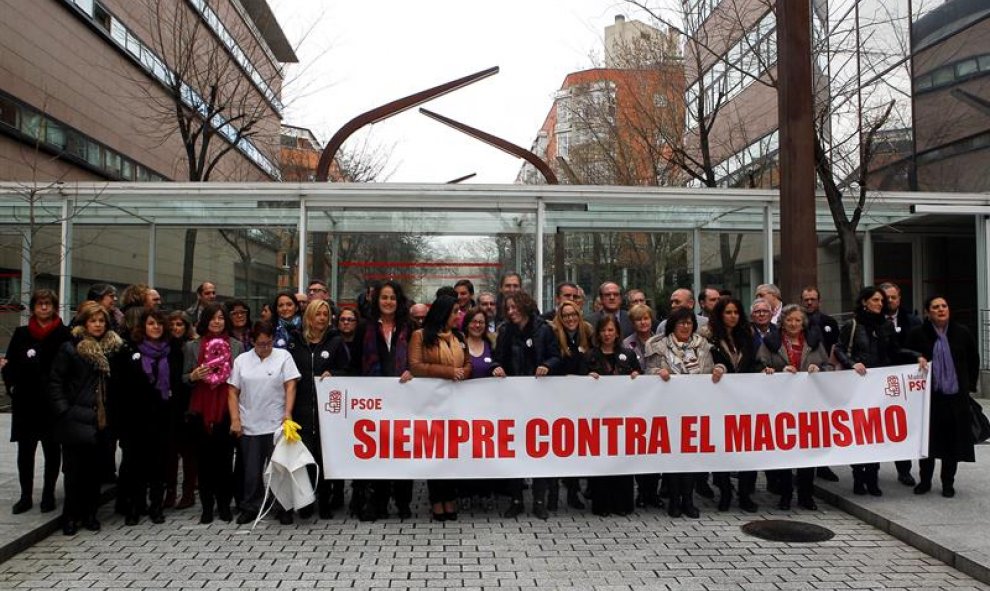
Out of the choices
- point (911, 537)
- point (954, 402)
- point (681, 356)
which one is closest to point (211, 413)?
point (681, 356)

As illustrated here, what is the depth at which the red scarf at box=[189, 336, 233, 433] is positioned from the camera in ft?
19.8

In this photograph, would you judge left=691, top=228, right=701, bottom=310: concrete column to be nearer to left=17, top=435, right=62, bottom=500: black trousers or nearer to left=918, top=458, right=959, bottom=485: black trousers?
left=918, top=458, right=959, bottom=485: black trousers

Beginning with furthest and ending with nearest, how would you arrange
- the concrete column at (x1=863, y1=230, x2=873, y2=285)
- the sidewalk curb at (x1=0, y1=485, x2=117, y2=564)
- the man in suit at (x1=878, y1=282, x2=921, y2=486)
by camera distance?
the concrete column at (x1=863, y1=230, x2=873, y2=285), the man in suit at (x1=878, y1=282, x2=921, y2=486), the sidewalk curb at (x1=0, y1=485, x2=117, y2=564)

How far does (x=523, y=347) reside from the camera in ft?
20.9

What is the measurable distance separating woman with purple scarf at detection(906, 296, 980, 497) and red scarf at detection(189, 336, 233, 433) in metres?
6.16

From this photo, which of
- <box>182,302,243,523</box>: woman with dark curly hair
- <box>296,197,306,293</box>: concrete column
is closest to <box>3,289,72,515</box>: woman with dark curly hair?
<box>182,302,243,523</box>: woman with dark curly hair

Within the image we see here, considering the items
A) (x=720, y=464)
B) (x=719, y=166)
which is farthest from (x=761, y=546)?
(x=719, y=166)

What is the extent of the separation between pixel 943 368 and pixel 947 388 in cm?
18

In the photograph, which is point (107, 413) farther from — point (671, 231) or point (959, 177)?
point (959, 177)

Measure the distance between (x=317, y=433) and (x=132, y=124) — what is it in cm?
2383

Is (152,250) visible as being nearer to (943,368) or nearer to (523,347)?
(523,347)

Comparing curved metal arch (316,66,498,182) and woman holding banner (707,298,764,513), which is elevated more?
curved metal arch (316,66,498,182)

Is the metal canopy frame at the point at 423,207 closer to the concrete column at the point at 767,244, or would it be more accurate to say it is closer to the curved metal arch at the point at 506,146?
the concrete column at the point at 767,244

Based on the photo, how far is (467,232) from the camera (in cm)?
1239
